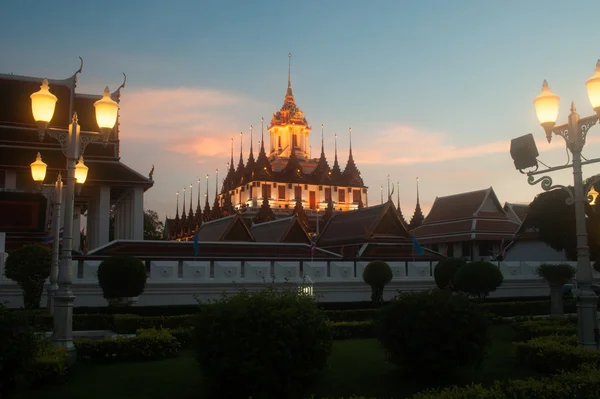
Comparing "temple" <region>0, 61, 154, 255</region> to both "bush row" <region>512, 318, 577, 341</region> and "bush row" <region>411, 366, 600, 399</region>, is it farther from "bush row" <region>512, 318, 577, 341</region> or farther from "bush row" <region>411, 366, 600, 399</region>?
"bush row" <region>411, 366, 600, 399</region>

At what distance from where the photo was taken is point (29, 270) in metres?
16.6

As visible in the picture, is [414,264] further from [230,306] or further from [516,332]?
[230,306]

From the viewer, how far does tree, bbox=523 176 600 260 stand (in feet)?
110

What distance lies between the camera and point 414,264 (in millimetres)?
23516

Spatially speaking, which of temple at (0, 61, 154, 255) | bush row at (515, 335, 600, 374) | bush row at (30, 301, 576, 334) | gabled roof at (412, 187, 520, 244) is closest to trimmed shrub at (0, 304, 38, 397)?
bush row at (30, 301, 576, 334)

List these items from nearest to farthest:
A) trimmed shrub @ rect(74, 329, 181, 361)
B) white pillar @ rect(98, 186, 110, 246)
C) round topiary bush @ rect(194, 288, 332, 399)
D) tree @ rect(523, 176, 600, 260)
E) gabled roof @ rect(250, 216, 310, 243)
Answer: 1. round topiary bush @ rect(194, 288, 332, 399)
2. trimmed shrub @ rect(74, 329, 181, 361)
3. white pillar @ rect(98, 186, 110, 246)
4. gabled roof @ rect(250, 216, 310, 243)
5. tree @ rect(523, 176, 600, 260)

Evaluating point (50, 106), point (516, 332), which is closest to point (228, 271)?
→ point (516, 332)

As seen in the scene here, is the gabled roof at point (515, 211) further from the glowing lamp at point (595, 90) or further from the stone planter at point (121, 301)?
the glowing lamp at point (595, 90)

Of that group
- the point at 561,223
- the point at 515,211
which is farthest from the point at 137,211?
the point at 515,211

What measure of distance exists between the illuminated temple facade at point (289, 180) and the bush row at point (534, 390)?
67.8 m

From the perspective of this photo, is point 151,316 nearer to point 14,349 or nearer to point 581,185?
point 14,349

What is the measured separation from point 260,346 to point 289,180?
3127 inches

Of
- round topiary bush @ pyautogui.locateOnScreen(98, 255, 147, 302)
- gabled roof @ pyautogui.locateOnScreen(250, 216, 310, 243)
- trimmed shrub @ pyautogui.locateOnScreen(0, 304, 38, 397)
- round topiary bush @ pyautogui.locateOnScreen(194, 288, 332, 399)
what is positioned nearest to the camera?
trimmed shrub @ pyautogui.locateOnScreen(0, 304, 38, 397)

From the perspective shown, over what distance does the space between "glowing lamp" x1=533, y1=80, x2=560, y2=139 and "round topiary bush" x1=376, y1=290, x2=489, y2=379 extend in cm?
325
